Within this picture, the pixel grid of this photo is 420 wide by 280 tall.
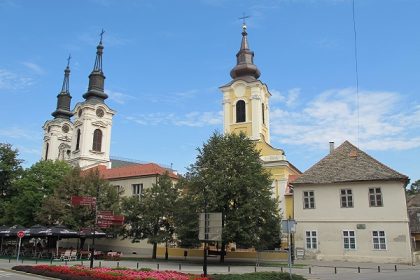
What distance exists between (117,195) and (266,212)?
18712 millimetres

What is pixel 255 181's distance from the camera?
112 feet

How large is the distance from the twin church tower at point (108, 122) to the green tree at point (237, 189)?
6586 mm

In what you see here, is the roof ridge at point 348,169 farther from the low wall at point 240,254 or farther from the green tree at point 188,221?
the green tree at point 188,221

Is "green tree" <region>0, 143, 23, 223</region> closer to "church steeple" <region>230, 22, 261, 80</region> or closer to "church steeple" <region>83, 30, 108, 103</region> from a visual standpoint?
"church steeple" <region>83, 30, 108, 103</region>

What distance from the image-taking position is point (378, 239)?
37.1 m

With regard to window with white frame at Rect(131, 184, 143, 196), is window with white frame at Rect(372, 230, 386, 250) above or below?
below

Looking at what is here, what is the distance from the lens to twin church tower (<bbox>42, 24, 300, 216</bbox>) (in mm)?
56531

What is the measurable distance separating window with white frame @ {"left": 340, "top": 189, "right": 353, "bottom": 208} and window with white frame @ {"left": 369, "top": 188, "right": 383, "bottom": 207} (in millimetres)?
1680

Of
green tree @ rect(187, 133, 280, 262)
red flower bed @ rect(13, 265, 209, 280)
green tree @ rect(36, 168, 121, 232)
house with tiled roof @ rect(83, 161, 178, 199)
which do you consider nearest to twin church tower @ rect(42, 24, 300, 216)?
green tree @ rect(187, 133, 280, 262)

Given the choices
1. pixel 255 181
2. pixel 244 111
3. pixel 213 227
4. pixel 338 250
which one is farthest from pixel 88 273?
pixel 244 111

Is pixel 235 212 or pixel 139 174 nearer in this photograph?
pixel 235 212

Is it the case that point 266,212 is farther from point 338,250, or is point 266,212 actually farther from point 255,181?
point 338,250

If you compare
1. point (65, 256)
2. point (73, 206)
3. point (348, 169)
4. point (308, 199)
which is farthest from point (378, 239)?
point (73, 206)

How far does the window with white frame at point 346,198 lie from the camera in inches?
1529
